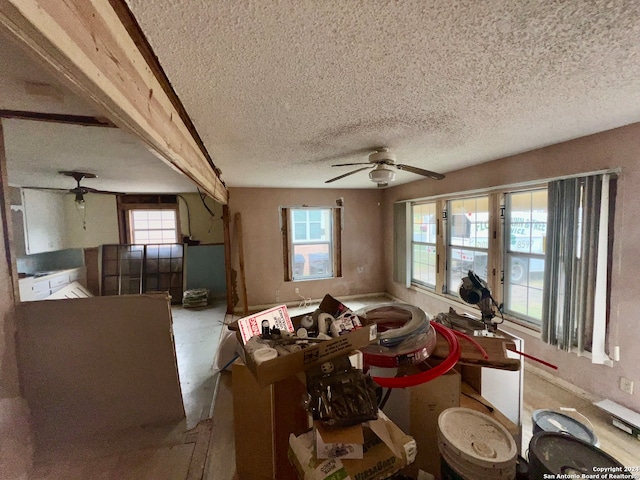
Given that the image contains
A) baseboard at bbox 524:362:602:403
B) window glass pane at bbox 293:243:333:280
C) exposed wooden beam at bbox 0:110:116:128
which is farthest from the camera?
window glass pane at bbox 293:243:333:280

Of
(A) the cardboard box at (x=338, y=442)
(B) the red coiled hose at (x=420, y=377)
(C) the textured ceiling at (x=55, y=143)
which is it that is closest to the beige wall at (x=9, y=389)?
(C) the textured ceiling at (x=55, y=143)

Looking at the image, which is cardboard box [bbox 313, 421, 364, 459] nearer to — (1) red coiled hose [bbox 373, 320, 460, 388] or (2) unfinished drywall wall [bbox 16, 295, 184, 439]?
(1) red coiled hose [bbox 373, 320, 460, 388]

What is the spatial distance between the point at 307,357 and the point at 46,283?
4699mm

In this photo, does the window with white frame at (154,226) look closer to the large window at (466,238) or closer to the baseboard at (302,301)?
the baseboard at (302,301)

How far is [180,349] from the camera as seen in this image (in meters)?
3.21

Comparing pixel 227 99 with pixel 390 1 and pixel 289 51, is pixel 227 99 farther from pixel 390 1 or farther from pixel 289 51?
pixel 390 1

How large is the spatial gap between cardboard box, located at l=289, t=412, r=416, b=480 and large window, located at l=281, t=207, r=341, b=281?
3838 mm

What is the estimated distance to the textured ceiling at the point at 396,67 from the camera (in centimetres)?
85

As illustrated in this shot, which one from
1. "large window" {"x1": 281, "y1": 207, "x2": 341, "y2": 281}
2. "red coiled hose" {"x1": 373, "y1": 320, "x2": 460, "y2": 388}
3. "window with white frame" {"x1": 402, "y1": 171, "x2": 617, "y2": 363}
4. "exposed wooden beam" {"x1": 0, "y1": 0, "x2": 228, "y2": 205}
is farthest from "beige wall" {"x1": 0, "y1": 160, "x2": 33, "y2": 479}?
"window with white frame" {"x1": 402, "y1": 171, "x2": 617, "y2": 363}

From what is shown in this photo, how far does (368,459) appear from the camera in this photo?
96 cm

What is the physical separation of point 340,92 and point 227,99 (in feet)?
2.04

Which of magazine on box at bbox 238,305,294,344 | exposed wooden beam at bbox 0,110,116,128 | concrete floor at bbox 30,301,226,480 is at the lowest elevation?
concrete floor at bbox 30,301,226,480

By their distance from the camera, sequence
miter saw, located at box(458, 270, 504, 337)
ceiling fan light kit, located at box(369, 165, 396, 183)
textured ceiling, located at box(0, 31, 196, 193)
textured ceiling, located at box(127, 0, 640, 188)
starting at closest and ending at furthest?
textured ceiling, located at box(127, 0, 640, 188) < textured ceiling, located at box(0, 31, 196, 193) < miter saw, located at box(458, 270, 504, 337) < ceiling fan light kit, located at box(369, 165, 396, 183)

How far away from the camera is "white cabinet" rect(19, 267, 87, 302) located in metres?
3.30
